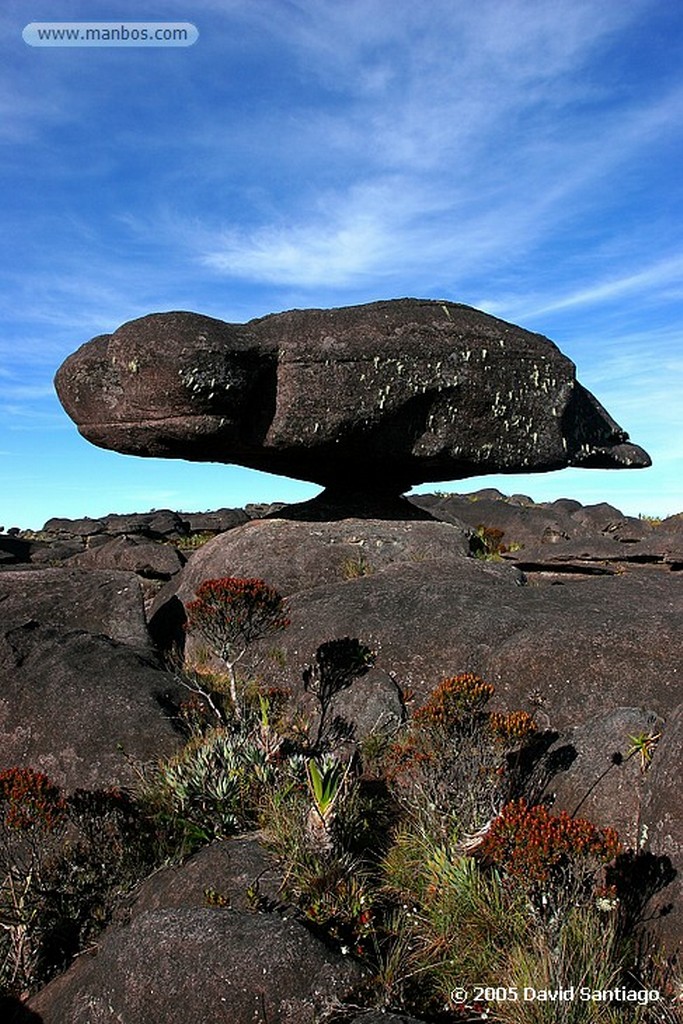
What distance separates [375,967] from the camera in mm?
6973

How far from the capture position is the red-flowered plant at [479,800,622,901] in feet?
22.2

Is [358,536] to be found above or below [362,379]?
below

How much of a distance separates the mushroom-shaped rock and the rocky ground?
1.65 meters

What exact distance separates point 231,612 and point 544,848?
205 inches

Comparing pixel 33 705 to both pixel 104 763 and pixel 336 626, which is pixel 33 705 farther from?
pixel 336 626

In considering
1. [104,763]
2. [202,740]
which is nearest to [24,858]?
[104,763]

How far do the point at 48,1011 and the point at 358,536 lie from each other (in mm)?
12558

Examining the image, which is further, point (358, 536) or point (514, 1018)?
point (358, 536)

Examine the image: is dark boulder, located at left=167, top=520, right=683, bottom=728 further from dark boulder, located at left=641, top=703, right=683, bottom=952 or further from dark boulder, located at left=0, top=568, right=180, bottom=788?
dark boulder, located at left=641, top=703, right=683, bottom=952

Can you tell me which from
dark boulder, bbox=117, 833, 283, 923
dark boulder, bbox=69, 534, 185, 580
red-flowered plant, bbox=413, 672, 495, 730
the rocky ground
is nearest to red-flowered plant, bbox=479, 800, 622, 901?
the rocky ground

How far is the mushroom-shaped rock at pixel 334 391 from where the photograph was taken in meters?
17.4

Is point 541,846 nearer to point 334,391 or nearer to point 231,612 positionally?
point 231,612

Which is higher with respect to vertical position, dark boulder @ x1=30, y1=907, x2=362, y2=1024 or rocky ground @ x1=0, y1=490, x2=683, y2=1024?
rocky ground @ x1=0, y1=490, x2=683, y2=1024

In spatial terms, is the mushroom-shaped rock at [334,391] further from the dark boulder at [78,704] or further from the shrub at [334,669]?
the shrub at [334,669]
